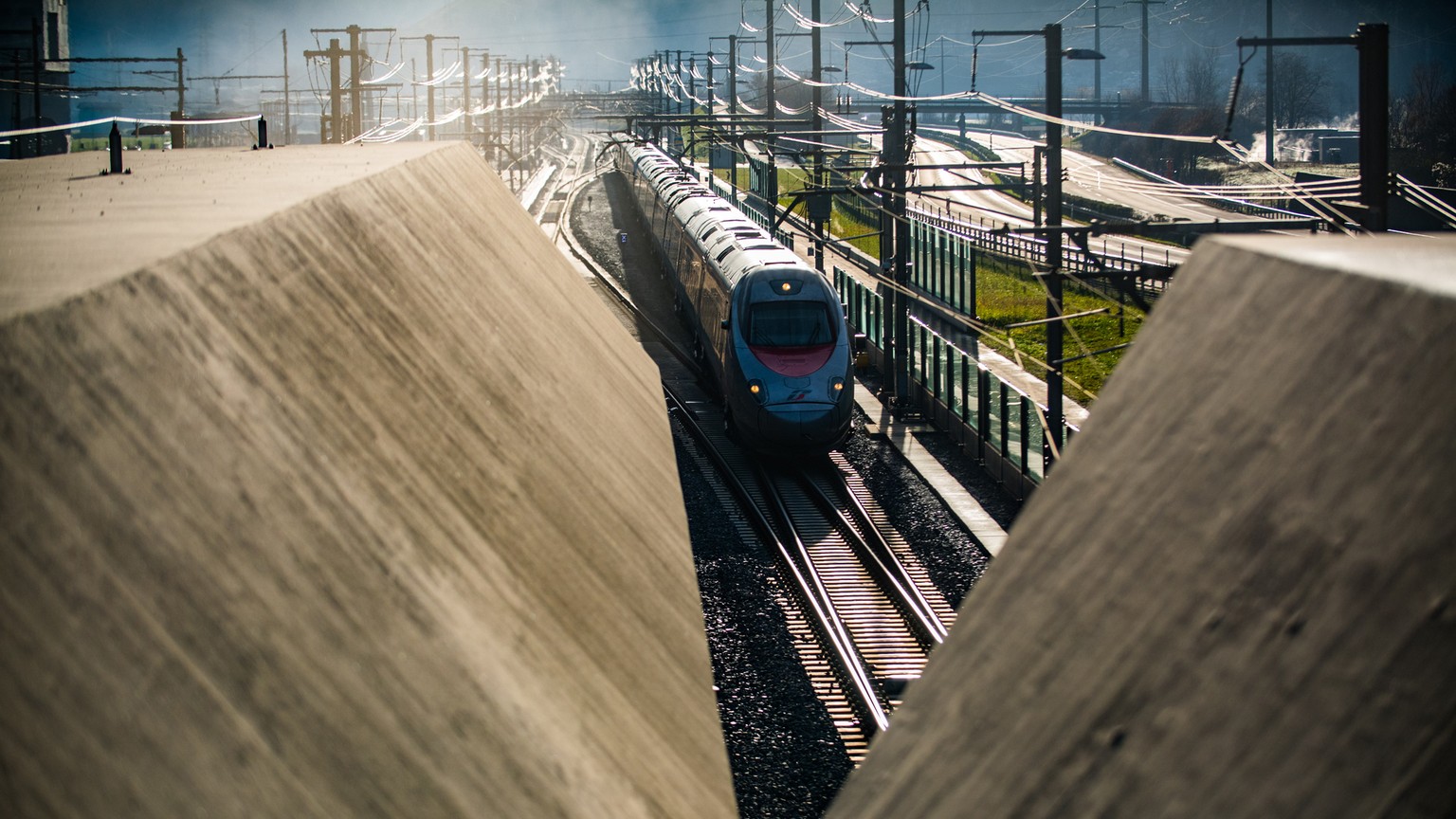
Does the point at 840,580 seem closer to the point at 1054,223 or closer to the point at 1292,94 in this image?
the point at 1054,223

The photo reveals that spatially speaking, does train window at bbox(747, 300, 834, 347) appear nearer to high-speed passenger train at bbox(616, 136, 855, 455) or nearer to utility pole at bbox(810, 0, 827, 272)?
high-speed passenger train at bbox(616, 136, 855, 455)

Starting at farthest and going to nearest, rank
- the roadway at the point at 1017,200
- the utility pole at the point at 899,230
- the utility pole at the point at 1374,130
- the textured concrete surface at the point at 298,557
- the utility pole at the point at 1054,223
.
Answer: the roadway at the point at 1017,200
the utility pole at the point at 899,230
the utility pole at the point at 1054,223
the utility pole at the point at 1374,130
the textured concrete surface at the point at 298,557

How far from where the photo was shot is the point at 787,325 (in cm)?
1855

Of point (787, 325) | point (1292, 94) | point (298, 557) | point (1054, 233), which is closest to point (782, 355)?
point (787, 325)

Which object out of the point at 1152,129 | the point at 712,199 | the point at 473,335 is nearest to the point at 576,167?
the point at 1152,129

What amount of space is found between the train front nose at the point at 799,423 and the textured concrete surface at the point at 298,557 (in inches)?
534

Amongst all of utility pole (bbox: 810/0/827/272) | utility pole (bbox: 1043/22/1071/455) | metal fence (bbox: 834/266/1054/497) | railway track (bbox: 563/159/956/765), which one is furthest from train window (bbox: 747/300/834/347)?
utility pole (bbox: 810/0/827/272)

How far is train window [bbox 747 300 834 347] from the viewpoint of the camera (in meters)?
18.5

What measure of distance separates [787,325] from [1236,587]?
645 inches

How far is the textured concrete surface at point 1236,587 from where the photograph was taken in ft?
6.52

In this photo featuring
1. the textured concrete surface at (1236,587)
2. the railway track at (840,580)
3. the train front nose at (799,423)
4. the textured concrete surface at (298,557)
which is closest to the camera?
the textured concrete surface at (298,557)

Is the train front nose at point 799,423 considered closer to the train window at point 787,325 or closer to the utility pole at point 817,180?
the train window at point 787,325

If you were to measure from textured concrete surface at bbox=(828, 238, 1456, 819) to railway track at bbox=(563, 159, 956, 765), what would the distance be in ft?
26.3

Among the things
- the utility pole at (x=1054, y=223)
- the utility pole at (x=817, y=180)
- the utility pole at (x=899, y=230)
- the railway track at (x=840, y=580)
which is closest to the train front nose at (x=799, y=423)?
the railway track at (x=840, y=580)
